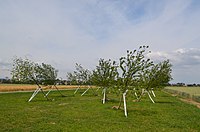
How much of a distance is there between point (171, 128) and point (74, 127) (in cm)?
471

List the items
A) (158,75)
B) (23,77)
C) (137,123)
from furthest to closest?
(158,75), (23,77), (137,123)

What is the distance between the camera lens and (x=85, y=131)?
37.9ft

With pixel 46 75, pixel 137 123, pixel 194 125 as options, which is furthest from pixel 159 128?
pixel 46 75

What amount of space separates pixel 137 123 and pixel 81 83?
1421 inches

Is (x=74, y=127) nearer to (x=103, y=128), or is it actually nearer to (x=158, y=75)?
(x=103, y=128)

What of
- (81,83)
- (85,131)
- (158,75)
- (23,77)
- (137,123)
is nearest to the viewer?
(85,131)

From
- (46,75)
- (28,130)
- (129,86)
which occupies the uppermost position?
(46,75)

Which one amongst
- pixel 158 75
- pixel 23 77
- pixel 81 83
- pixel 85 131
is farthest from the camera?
pixel 81 83

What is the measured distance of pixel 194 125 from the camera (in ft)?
47.0

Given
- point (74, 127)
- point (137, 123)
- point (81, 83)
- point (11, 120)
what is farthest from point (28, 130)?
point (81, 83)

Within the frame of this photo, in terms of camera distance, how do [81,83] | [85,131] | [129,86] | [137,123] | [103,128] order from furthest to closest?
1. [81,83]
2. [129,86]
3. [137,123]
4. [103,128]
5. [85,131]

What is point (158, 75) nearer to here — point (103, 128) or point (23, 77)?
point (23, 77)

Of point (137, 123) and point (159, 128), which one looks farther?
point (137, 123)

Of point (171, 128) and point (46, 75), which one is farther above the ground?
point (46, 75)
